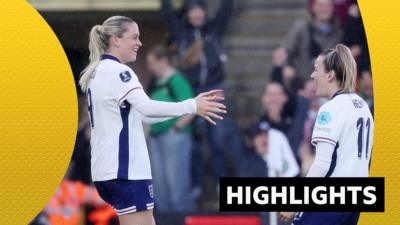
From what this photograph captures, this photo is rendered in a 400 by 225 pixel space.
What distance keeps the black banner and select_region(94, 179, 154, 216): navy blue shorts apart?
560 millimetres

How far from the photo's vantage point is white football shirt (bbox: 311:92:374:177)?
4617 mm

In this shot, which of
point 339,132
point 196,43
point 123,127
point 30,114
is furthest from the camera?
point 196,43

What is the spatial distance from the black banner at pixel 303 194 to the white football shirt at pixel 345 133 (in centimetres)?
12

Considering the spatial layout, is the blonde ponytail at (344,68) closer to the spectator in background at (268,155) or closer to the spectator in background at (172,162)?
the spectator in background at (268,155)

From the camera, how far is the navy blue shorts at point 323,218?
4.74 meters

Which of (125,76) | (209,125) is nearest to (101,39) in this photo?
(125,76)

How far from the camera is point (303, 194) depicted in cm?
505

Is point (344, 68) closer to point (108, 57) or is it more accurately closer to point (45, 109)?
point (108, 57)

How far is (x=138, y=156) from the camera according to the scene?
15.5 ft

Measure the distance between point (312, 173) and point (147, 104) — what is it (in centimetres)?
80

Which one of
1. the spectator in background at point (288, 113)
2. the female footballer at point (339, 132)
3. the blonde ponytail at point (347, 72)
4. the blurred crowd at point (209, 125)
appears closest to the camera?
the female footballer at point (339, 132)

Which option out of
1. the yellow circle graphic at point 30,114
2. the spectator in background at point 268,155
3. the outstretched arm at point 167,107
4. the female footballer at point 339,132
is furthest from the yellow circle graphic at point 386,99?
the yellow circle graphic at point 30,114

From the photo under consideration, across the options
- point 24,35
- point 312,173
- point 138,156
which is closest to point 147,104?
point 138,156

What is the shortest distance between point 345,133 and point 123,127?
100cm
